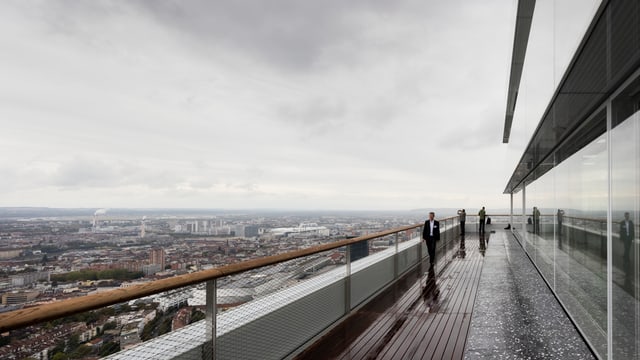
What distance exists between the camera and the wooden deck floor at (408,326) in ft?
12.5

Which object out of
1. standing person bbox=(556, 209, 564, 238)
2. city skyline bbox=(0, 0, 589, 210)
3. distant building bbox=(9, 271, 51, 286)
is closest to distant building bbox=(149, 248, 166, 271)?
distant building bbox=(9, 271, 51, 286)

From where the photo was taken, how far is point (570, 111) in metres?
4.04

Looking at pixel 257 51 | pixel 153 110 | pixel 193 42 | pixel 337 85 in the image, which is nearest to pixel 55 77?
pixel 193 42

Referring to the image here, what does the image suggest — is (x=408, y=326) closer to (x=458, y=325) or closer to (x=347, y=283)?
(x=458, y=325)

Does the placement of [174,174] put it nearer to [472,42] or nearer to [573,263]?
[472,42]

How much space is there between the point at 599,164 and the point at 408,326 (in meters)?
2.85

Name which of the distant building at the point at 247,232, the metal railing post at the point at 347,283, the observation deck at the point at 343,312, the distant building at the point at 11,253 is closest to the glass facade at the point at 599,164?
the observation deck at the point at 343,312

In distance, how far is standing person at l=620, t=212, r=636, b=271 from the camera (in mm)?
2597

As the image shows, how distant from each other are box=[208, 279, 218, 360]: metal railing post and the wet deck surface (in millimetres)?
1379

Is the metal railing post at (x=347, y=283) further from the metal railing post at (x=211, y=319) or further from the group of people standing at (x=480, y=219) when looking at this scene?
the group of people standing at (x=480, y=219)

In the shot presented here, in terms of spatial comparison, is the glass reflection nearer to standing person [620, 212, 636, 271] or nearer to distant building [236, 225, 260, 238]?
standing person [620, 212, 636, 271]

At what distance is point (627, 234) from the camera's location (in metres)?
2.71

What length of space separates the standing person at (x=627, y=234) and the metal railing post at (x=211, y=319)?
2.98 m

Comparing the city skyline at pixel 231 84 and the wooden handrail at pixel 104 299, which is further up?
the city skyline at pixel 231 84
